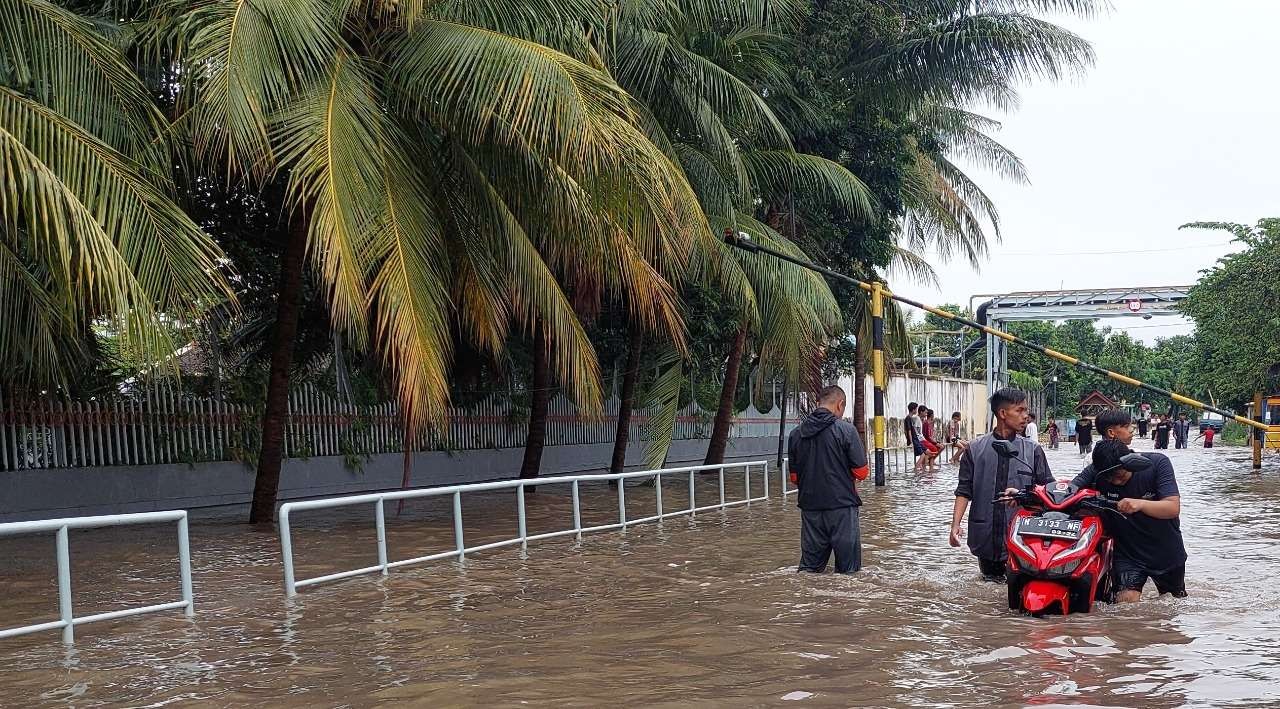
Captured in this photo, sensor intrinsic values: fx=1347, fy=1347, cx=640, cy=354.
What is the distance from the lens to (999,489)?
895 centimetres

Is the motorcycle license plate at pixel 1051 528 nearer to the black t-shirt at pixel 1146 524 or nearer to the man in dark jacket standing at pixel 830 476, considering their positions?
the black t-shirt at pixel 1146 524

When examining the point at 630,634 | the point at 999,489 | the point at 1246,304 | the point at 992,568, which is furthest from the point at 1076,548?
the point at 1246,304

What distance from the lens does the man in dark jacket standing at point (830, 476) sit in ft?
31.7

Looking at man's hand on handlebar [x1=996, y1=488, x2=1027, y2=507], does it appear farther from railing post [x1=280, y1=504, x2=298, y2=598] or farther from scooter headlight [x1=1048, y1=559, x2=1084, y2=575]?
railing post [x1=280, y1=504, x2=298, y2=598]

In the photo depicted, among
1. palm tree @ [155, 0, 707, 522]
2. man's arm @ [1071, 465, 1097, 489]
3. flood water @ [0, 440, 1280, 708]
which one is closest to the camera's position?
flood water @ [0, 440, 1280, 708]

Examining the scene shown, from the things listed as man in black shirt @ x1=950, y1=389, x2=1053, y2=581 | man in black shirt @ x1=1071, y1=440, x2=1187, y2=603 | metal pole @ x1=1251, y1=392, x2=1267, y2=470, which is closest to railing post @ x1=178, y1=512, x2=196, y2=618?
man in black shirt @ x1=950, y1=389, x2=1053, y2=581

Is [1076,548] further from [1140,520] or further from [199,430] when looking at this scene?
[199,430]

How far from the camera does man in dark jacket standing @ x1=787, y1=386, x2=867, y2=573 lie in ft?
31.7

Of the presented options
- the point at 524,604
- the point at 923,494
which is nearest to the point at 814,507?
the point at 524,604

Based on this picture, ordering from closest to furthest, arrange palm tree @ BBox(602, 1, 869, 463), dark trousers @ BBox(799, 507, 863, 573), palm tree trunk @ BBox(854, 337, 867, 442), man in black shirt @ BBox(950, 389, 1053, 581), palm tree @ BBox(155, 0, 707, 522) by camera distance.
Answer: man in black shirt @ BBox(950, 389, 1053, 581) < dark trousers @ BBox(799, 507, 863, 573) < palm tree @ BBox(155, 0, 707, 522) < palm tree @ BBox(602, 1, 869, 463) < palm tree trunk @ BBox(854, 337, 867, 442)

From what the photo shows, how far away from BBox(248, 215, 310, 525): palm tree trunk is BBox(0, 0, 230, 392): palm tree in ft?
7.59

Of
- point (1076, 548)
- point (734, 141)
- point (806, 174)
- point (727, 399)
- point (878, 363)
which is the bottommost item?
point (1076, 548)

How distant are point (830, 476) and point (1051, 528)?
202 cm

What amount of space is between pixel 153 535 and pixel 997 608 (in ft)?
34.6
